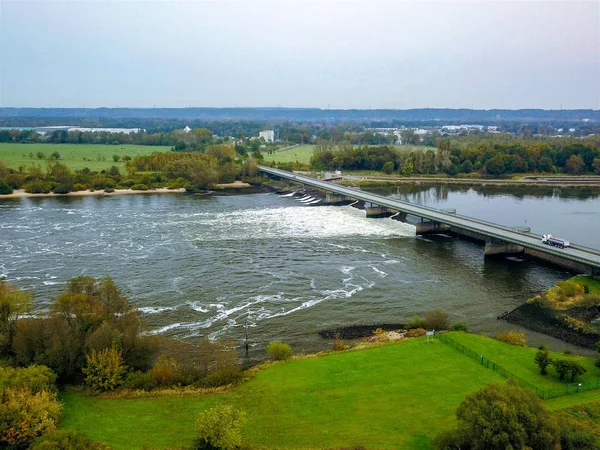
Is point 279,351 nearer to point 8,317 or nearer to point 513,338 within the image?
point 513,338

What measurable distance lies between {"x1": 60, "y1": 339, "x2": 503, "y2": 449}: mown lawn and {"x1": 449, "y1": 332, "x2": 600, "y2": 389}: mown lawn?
1.49 meters

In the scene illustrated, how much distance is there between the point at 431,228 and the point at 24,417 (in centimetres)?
4864

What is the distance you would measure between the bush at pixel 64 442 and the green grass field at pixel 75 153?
10031 centimetres

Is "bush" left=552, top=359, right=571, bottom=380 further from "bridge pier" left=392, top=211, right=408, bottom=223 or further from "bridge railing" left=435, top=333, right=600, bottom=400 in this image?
"bridge pier" left=392, top=211, right=408, bottom=223

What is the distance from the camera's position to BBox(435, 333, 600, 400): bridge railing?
2389 centimetres

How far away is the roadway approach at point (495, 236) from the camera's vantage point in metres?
44.2

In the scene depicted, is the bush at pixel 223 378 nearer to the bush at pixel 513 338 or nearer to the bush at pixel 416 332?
the bush at pixel 416 332

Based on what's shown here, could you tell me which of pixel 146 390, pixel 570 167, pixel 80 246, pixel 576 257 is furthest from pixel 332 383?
pixel 570 167

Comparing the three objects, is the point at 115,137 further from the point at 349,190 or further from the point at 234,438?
the point at 234,438

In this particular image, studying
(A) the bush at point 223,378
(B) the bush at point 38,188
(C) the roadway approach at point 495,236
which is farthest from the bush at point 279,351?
(B) the bush at point 38,188

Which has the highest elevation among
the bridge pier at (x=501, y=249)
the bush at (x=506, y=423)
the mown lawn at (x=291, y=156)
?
the mown lawn at (x=291, y=156)

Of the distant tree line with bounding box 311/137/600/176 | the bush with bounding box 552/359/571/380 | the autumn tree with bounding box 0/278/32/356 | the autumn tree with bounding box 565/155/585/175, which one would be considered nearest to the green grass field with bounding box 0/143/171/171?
the distant tree line with bounding box 311/137/600/176

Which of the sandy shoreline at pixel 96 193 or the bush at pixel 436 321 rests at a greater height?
the sandy shoreline at pixel 96 193

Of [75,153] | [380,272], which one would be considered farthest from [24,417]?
[75,153]
